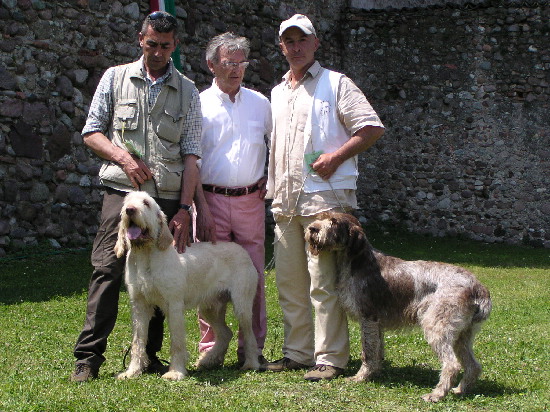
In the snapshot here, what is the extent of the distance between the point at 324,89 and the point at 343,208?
83 cm

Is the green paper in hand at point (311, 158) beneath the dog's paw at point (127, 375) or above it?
above

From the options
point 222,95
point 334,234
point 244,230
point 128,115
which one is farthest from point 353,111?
point 128,115

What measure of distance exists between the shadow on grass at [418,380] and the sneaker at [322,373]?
200 millimetres

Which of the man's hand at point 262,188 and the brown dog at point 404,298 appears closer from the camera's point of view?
the brown dog at point 404,298

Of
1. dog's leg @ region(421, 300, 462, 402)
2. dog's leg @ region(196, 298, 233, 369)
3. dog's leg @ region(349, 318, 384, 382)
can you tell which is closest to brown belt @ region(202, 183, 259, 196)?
dog's leg @ region(196, 298, 233, 369)

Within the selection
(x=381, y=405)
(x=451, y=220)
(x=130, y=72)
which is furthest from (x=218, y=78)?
(x=451, y=220)

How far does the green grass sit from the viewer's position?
4969 mm

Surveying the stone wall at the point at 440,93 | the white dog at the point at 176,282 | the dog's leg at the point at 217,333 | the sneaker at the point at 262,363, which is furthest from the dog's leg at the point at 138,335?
the stone wall at the point at 440,93

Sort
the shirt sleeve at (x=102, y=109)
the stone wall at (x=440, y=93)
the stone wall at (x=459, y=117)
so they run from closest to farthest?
the shirt sleeve at (x=102, y=109) → the stone wall at (x=440, y=93) → the stone wall at (x=459, y=117)

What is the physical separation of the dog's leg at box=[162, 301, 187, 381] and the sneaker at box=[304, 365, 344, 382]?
834 mm

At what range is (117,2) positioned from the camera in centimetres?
1161

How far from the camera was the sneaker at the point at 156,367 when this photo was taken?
18.9 feet

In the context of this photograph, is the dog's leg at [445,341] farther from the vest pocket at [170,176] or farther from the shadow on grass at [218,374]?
the vest pocket at [170,176]

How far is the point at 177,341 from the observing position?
5590mm
